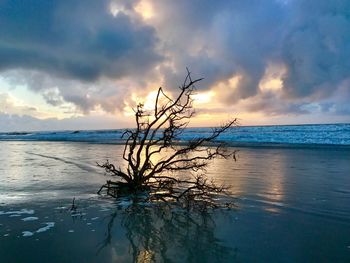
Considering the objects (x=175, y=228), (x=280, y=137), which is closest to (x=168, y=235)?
(x=175, y=228)

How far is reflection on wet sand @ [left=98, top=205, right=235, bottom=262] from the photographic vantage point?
5250 millimetres

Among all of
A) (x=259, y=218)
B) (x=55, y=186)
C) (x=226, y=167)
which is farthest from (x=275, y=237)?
(x=226, y=167)

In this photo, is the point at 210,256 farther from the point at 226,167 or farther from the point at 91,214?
the point at 226,167

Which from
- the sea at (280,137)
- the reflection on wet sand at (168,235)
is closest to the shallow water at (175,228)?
the reflection on wet sand at (168,235)

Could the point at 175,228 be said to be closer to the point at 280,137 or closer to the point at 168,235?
the point at 168,235

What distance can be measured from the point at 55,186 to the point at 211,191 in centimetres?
464

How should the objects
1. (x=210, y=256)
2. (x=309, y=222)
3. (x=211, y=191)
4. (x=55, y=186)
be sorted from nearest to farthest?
(x=210, y=256) < (x=309, y=222) < (x=211, y=191) < (x=55, y=186)

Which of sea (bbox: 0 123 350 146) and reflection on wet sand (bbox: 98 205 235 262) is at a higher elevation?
sea (bbox: 0 123 350 146)

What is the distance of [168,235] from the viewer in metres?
6.15

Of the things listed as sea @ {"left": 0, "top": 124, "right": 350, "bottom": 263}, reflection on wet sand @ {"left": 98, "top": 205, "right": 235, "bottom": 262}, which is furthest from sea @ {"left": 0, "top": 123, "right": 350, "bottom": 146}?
reflection on wet sand @ {"left": 98, "top": 205, "right": 235, "bottom": 262}

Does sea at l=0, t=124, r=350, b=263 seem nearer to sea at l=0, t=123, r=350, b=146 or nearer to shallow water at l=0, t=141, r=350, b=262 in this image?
shallow water at l=0, t=141, r=350, b=262

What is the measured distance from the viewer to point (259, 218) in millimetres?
7227

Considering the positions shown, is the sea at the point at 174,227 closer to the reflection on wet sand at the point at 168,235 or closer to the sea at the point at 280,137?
the reflection on wet sand at the point at 168,235

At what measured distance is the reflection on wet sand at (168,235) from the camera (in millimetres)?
5250
